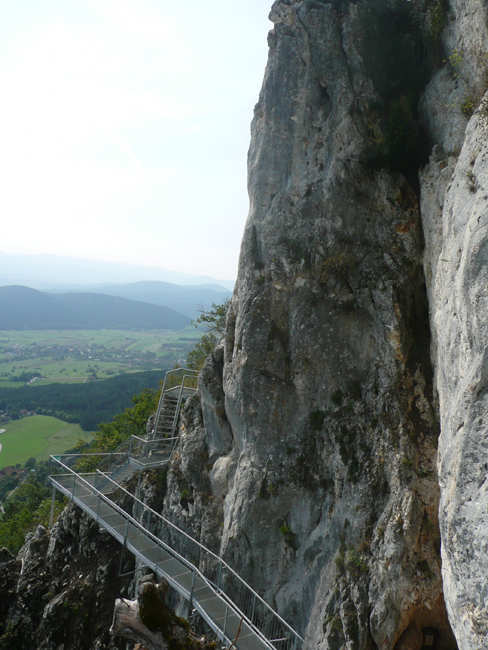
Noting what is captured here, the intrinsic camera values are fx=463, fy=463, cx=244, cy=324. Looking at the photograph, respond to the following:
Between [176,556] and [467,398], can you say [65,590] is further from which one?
[467,398]

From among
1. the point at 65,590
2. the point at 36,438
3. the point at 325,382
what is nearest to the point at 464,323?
the point at 325,382

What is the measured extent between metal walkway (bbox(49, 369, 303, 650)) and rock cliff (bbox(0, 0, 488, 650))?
548 mm

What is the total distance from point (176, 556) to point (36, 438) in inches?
4076

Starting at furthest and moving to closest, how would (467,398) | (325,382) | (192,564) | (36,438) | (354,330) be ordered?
(36,438), (192,564), (325,382), (354,330), (467,398)

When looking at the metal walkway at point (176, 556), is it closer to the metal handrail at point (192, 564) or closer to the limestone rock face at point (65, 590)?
the metal handrail at point (192, 564)

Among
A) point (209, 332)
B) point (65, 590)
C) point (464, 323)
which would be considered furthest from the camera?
point (209, 332)

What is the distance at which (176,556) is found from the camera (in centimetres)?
1477

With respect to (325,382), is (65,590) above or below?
below

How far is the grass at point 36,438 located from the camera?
96188mm

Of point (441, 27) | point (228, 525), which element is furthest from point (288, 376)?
point (441, 27)

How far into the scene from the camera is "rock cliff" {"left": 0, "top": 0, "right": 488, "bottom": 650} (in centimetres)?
948

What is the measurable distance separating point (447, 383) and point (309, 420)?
17.1 ft

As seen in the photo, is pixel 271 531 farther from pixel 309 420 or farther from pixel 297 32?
pixel 297 32

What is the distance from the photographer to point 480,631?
6031 millimetres
